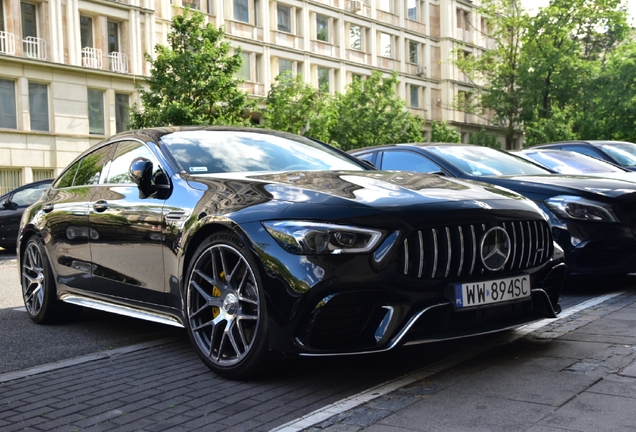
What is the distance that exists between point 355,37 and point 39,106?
2435 centimetres

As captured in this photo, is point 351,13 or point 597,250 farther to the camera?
point 351,13

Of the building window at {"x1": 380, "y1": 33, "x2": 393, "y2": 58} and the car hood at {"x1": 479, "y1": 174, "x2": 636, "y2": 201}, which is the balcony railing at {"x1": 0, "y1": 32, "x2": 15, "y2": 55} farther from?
the building window at {"x1": 380, "y1": 33, "x2": 393, "y2": 58}

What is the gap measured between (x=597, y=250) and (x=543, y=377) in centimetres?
318

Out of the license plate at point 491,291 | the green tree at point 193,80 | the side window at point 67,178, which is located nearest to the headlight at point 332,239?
the license plate at point 491,291

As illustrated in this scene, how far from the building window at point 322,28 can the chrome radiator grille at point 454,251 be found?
45086mm

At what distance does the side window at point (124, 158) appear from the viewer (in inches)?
229

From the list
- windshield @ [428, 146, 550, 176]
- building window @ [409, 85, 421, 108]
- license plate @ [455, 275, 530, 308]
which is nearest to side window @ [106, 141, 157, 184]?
license plate @ [455, 275, 530, 308]

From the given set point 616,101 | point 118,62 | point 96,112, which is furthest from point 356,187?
point 616,101

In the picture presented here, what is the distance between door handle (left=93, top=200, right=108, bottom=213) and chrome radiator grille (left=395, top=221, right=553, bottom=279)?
8.53 feet

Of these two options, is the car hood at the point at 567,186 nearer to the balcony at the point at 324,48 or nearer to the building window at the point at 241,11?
the building window at the point at 241,11

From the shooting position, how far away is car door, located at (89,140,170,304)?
5.22 metres

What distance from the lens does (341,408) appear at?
384 cm

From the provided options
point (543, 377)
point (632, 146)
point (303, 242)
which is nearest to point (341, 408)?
point (303, 242)

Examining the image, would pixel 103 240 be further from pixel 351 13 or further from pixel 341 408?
pixel 351 13
